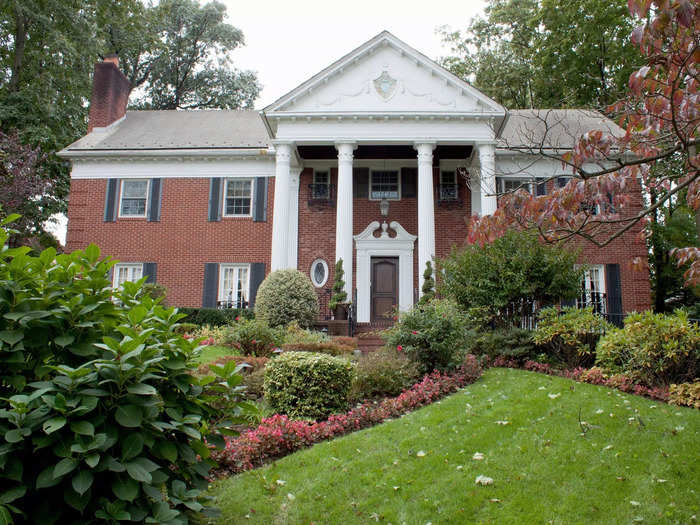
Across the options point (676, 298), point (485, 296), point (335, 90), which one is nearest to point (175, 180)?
point (335, 90)

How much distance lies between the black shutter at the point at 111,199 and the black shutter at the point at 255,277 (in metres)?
5.52

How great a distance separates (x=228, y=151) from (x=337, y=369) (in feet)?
44.9

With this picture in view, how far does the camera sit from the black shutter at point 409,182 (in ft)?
64.0

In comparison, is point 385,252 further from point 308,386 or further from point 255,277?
point 308,386

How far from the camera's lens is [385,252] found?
752 inches

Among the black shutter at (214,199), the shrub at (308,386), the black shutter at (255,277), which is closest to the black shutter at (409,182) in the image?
the black shutter at (255,277)

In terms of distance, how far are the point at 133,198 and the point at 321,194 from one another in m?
6.91

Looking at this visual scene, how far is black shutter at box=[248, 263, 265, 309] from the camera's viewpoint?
731 inches

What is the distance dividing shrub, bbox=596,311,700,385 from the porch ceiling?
11.2 meters

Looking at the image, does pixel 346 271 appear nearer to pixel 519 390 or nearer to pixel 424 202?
pixel 424 202

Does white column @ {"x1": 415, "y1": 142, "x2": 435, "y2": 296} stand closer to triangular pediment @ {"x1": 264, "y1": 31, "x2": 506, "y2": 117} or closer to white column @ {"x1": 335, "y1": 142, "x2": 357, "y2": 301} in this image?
triangular pediment @ {"x1": 264, "y1": 31, "x2": 506, "y2": 117}

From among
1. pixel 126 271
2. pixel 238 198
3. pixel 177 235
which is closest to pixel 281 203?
pixel 238 198

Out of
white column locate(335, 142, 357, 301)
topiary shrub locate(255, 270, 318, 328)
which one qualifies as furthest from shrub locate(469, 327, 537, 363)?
white column locate(335, 142, 357, 301)

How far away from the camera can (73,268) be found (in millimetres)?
3201
